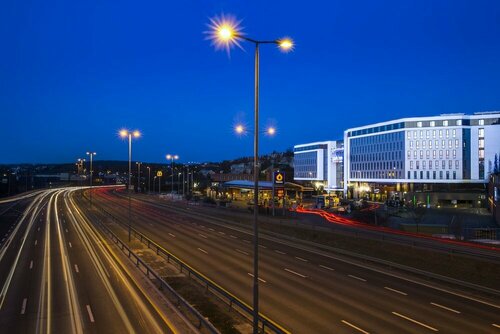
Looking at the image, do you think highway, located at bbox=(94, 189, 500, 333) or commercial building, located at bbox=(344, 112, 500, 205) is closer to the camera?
highway, located at bbox=(94, 189, 500, 333)

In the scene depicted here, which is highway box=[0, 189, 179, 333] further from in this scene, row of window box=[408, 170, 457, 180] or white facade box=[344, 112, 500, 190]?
white facade box=[344, 112, 500, 190]

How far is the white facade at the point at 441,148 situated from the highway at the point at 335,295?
2953 inches

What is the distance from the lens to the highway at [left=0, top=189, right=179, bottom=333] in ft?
51.9

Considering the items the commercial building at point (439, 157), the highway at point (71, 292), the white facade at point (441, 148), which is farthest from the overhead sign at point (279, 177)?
the white facade at point (441, 148)

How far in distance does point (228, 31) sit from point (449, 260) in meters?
22.2

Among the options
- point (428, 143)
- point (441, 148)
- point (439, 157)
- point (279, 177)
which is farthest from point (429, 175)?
point (279, 177)

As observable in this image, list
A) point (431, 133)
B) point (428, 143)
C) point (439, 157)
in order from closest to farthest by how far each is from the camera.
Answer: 1. point (439, 157)
2. point (431, 133)
3. point (428, 143)

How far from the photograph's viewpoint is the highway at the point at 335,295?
16.8 meters

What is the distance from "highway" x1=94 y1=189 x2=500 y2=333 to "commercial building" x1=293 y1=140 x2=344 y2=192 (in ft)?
333

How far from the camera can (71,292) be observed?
68.1 feet

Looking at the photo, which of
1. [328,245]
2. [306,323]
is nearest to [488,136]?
[328,245]

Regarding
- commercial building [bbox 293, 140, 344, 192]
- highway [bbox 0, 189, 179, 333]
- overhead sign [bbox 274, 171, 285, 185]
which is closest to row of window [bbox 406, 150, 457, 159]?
commercial building [bbox 293, 140, 344, 192]

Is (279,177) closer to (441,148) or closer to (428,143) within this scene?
(428,143)

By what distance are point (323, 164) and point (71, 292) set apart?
411 feet
